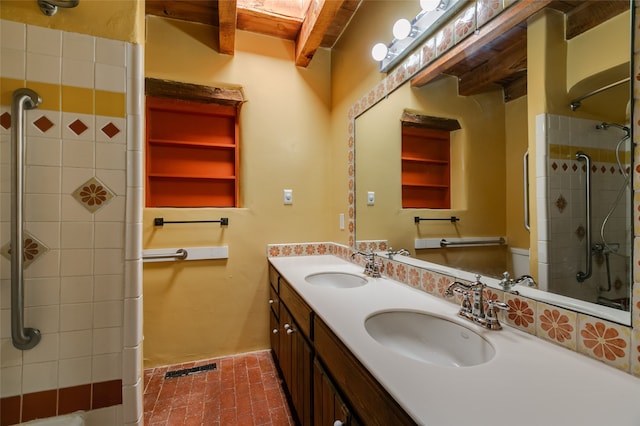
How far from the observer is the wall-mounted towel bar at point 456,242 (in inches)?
41.2

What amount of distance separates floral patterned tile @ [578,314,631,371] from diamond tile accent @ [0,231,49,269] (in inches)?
61.7

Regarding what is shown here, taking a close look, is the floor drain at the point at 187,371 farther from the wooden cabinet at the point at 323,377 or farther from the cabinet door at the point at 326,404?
the cabinet door at the point at 326,404

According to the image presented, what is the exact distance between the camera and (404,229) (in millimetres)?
1544

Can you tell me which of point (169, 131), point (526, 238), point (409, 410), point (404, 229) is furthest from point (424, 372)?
point (169, 131)

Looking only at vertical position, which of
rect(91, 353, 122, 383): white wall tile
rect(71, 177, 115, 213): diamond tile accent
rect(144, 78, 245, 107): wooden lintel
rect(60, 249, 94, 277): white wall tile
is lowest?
rect(91, 353, 122, 383): white wall tile

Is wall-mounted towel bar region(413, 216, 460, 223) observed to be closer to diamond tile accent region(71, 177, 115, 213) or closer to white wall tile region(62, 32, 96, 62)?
diamond tile accent region(71, 177, 115, 213)

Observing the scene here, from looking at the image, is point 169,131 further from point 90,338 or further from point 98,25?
point 90,338

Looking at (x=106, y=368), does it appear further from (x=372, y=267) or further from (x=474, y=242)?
(x=474, y=242)

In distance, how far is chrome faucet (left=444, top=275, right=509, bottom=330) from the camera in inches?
34.0

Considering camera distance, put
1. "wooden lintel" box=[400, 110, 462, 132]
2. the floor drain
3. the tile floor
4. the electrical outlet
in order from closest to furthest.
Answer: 1. "wooden lintel" box=[400, 110, 462, 132]
2. the tile floor
3. the floor drain
4. the electrical outlet

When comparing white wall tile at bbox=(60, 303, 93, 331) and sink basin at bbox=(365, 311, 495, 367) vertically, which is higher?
white wall tile at bbox=(60, 303, 93, 331)

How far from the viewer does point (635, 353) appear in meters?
0.62

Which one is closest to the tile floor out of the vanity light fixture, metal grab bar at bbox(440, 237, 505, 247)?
metal grab bar at bbox(440, 237, 505, 247)

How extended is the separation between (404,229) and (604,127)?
0.93m
